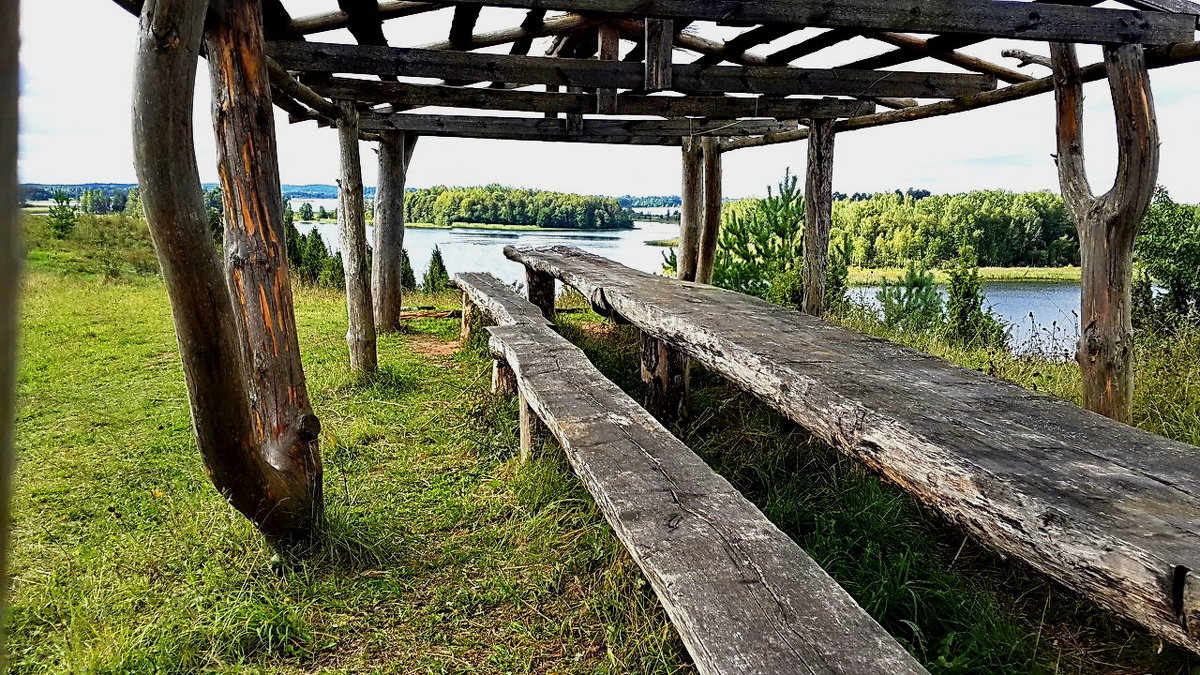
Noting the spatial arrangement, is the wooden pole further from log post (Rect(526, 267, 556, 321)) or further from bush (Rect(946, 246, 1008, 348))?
bush (Rect(946, 246, 1008, 348))

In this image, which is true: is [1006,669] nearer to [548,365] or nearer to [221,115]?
[548,365]

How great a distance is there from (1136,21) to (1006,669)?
12.4 ft

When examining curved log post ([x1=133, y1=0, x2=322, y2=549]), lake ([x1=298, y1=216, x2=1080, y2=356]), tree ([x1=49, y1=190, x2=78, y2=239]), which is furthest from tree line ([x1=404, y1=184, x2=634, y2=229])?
curved log post ([x1=133, y1=0, x2=322, y2=549])

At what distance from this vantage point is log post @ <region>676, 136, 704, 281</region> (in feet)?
30.5

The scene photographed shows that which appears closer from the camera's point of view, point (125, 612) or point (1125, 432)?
point (1125, 432)

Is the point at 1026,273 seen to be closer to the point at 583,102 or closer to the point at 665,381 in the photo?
the point at 583,102

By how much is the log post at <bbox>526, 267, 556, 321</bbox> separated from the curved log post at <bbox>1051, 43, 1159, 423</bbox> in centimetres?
473

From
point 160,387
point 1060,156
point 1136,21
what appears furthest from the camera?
point 160,387

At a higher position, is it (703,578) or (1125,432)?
(1125,432)

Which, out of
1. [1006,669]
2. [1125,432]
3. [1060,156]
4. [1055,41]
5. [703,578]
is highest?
[1055,41]

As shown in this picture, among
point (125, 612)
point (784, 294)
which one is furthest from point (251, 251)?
point (784, 294)

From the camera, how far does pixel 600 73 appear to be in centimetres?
566

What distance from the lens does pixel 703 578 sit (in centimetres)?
212

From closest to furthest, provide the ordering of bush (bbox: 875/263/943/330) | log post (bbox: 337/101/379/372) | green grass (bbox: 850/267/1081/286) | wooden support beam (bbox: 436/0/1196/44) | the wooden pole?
the wooden pole
wooden support beam (bbox: 436/0/1196/44)
log post (bbox: 337/101/379/372)
bush (bbox: 875/263/943/330)
green grass (bbox: 850/267/1081/286)
